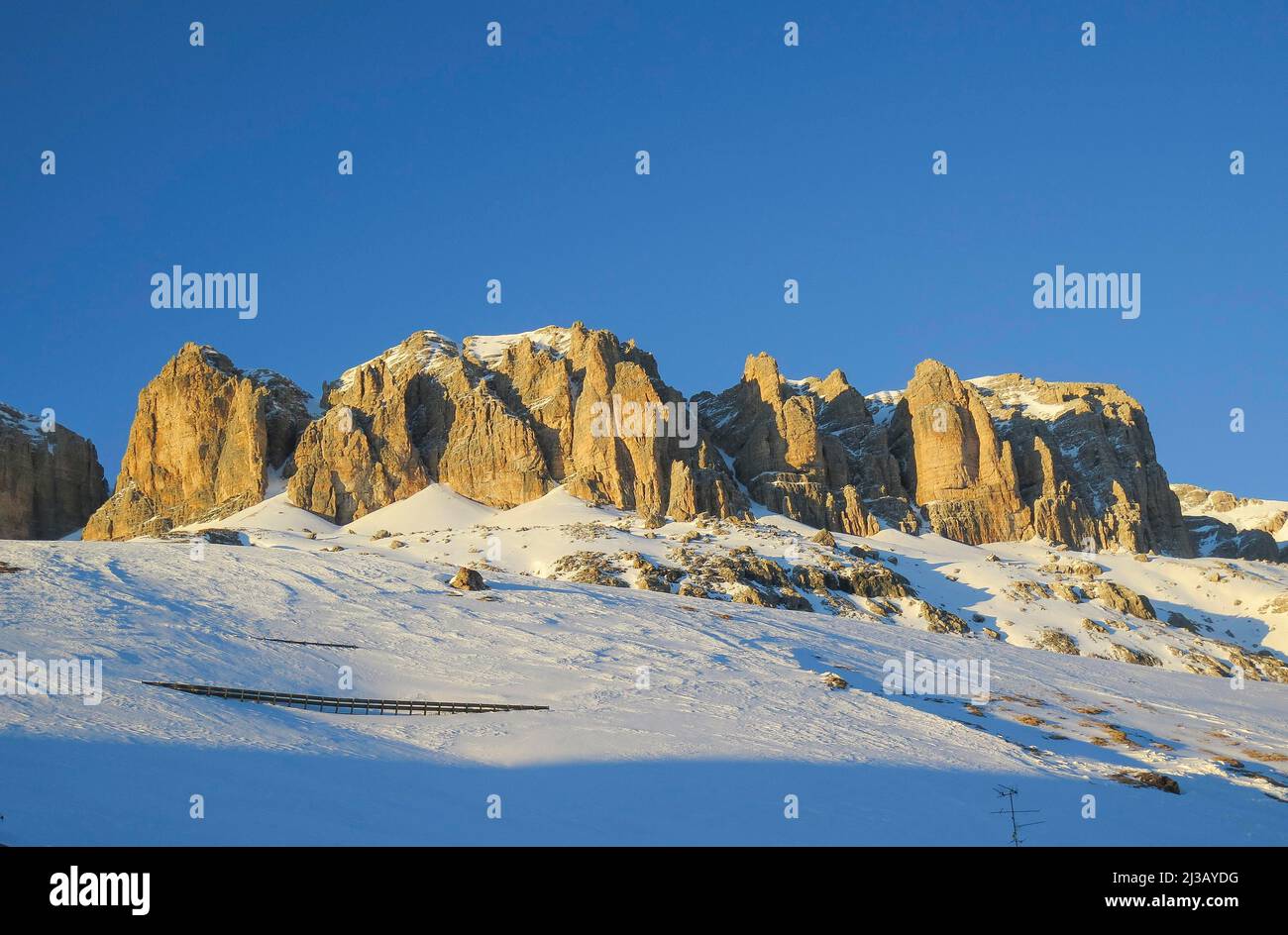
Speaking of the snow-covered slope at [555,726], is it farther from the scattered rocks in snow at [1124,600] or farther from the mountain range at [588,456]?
the mountain range at [588,456]

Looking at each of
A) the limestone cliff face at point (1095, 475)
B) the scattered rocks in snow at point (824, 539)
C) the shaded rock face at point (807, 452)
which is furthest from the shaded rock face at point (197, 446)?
the limestone cliff face at point (1095, 475)

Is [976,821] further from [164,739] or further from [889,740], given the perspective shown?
[164,739]

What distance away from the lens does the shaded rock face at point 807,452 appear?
125m

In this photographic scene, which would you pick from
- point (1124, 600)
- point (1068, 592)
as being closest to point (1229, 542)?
point (1124, 600)

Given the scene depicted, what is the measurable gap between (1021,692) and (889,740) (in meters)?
15.4

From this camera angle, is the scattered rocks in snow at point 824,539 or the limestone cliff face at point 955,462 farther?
the limestone cliff face at point 955,462

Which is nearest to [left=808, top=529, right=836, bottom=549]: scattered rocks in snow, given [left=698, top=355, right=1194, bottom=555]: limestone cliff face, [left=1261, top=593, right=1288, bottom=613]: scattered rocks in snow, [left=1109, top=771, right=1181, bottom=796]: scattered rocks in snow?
[left=698, top=355, right=1194, bottom=555]: limestone cliff face

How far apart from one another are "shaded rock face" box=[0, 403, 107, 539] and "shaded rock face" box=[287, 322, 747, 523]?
32.4 metres

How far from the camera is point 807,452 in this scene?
132 m

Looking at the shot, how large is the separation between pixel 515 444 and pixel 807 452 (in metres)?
36.7

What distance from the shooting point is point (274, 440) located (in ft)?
452

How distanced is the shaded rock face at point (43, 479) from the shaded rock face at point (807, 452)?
275ft
